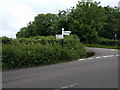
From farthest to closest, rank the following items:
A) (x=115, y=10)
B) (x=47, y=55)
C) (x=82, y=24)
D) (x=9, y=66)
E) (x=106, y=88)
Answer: (x=115, y=10)
(x=82, y=24)
(x=47, y=55)
(x=9, y=66)
(x=106, y=88)

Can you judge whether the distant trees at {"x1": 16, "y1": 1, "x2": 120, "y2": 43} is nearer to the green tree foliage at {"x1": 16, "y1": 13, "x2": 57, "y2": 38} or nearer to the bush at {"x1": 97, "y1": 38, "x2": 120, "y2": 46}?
the bush at {"x1": 97, "y1": 38, "x2": 120, "y2": 46}

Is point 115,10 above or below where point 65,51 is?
above

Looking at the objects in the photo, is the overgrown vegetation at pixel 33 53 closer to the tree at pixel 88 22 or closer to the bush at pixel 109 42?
the bush at pixel 109 42

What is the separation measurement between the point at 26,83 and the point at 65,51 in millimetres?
11041

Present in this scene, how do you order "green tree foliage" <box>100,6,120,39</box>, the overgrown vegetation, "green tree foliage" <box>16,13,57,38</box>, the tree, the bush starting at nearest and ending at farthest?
the overgrown vegetation → the bush → the tree → "green tree foliage" <box>100,6,120,39</box> → "green tree foliage" <box>16,13,57,38</box>

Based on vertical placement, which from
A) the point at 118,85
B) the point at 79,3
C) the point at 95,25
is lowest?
the point at 118,85

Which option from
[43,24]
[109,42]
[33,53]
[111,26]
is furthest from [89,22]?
[43,24]

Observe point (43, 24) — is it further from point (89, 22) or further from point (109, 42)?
point (109, 42)

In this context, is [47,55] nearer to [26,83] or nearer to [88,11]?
[26,83]

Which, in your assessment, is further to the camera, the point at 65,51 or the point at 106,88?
the point at 65,51

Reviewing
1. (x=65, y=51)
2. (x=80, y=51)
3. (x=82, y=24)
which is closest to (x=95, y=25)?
(x=82, y=24)

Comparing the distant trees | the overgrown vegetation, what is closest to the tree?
the distant trees

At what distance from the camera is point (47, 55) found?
59.7 feet

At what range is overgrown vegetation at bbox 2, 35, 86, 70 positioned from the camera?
15883 mm
